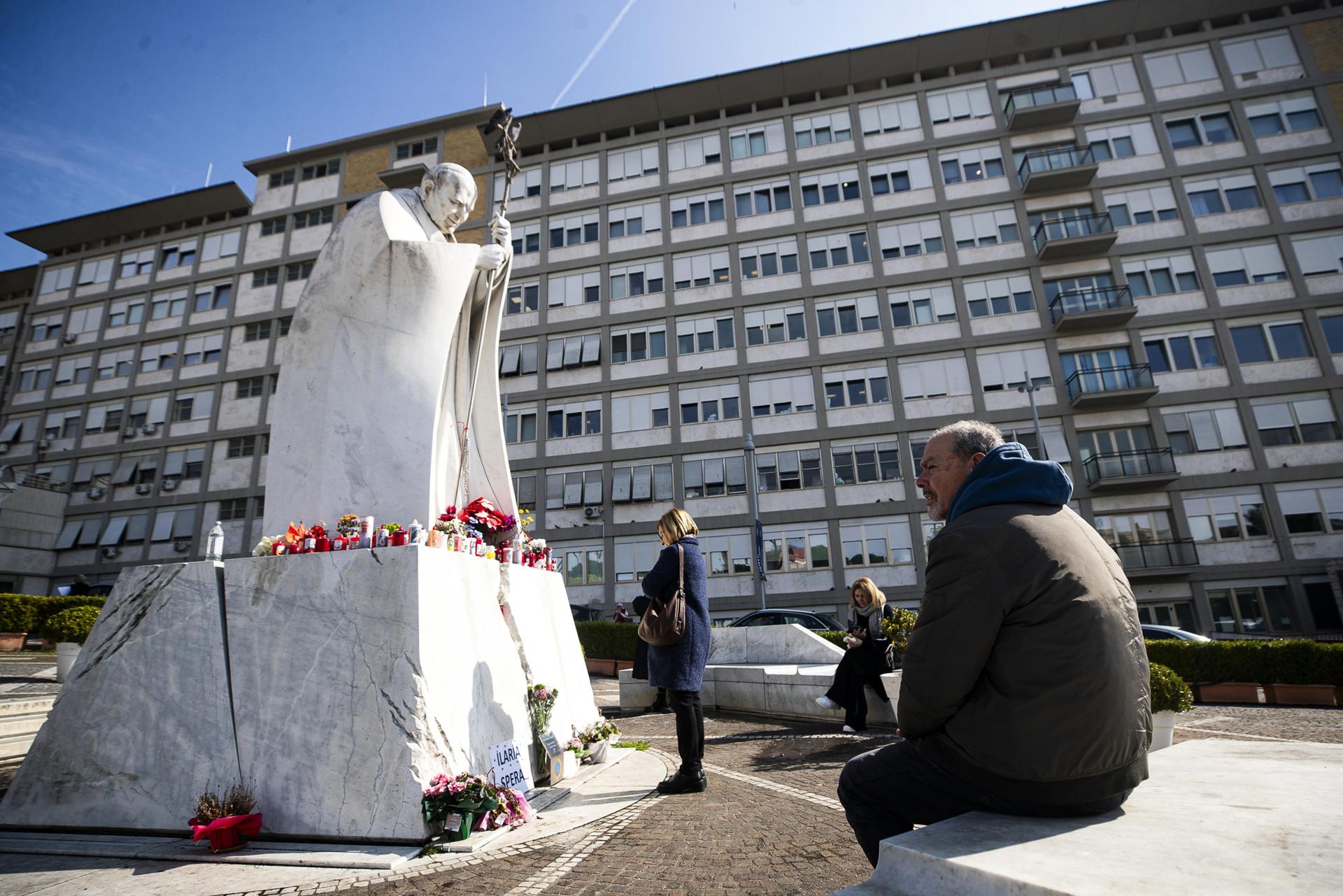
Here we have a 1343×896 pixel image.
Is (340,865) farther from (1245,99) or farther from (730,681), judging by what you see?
(1245,99)

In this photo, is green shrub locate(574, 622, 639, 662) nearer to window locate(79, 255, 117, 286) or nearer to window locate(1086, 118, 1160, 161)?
window locate(1086, 118, 1160, 161)

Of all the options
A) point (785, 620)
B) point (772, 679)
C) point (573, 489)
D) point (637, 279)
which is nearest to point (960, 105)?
point (637, 279)

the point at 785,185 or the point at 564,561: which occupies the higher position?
the point at 785,185

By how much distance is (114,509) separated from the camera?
36219 millimetres

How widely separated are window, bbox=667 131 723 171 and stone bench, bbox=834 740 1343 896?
35.2m

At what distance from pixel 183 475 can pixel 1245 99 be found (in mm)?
54097

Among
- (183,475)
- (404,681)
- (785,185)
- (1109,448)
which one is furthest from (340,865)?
(183,475)

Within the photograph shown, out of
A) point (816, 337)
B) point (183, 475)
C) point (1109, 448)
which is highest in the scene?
point (816, 337)

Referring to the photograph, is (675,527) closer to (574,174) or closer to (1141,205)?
(1141,205)

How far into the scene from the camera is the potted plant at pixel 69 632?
11.3m

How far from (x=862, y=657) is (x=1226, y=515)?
2568 centimetres

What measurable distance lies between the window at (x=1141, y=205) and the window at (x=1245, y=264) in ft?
8.15

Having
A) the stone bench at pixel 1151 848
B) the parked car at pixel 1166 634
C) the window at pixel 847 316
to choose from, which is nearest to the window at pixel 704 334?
the window at pixel 847 316

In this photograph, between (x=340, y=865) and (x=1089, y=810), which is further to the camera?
(x=340, y=865)
